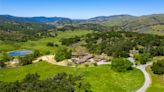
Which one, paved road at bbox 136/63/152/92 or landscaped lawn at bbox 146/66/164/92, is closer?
landscaped lawn at bbox 146/66/164/92

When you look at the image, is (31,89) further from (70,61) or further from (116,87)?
(70,61)

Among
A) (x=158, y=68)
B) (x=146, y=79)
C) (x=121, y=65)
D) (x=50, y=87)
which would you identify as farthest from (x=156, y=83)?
(x=50, y=87)

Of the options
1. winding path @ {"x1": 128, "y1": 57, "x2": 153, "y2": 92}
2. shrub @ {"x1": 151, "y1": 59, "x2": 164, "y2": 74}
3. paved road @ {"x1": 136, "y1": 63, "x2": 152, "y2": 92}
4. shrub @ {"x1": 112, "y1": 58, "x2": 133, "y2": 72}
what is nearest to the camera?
paved road @ {"x1": 136, "y1": 63, "x2": 152, "y2": 92}

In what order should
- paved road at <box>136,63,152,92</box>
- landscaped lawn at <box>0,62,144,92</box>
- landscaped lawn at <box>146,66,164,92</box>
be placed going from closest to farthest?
landscaped lawn at <box>146,66,164,92</box> → paved road at <box>136,63,152,92</box> → landscaped lawn at <box>0,62,144,92</box>

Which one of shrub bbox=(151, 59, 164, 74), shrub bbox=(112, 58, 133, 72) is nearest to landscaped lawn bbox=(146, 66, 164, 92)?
shrub bbox=(151, 59, 164, 74)

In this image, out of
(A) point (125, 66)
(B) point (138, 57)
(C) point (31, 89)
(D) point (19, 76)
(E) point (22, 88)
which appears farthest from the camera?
(B) point (138, 57)

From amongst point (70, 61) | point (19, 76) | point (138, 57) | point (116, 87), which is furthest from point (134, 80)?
point (19, 76)

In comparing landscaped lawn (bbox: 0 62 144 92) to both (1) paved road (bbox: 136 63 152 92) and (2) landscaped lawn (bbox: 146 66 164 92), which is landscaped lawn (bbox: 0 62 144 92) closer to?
(1) paved road (bbox: 136 63 152 92)

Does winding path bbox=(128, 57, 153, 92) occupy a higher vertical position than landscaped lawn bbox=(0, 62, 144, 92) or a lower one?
higher

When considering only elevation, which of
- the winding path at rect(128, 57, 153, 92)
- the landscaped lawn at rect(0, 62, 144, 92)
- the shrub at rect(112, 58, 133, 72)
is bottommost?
the landscaped lawn at rect(0, 62, 144, 92)
